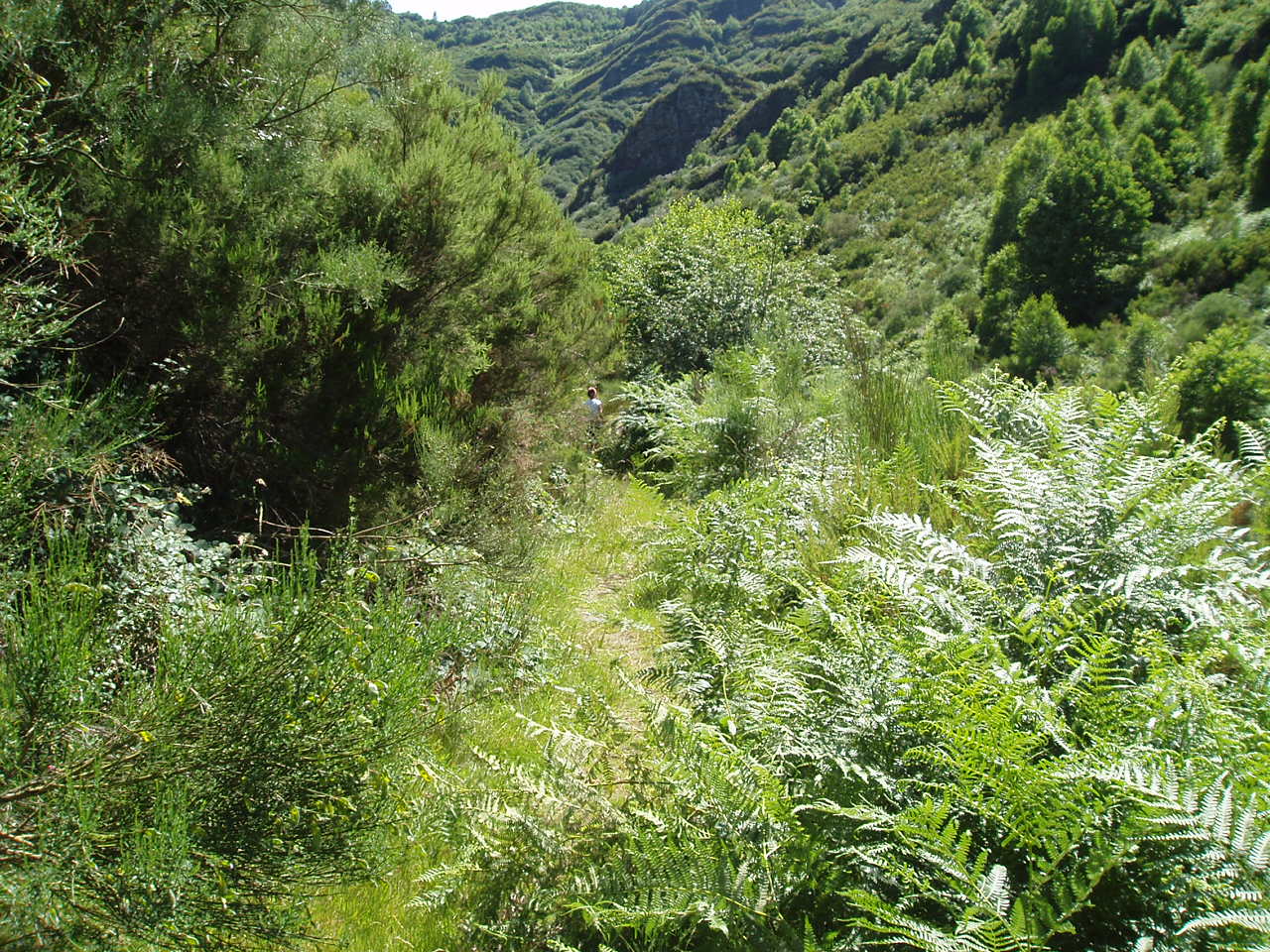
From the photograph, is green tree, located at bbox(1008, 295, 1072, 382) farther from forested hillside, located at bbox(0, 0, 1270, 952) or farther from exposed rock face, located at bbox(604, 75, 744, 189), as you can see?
exposed rock face, located at bbox(604, 75, 744, 189)

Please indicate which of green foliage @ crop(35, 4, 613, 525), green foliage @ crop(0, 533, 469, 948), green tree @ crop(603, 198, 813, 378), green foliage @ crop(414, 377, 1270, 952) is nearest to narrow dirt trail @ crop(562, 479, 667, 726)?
green foliage @ crop(414, 377, 1270, 952)

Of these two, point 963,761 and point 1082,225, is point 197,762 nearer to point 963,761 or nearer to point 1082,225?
point 963,761

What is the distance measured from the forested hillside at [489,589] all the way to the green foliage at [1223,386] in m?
0.03

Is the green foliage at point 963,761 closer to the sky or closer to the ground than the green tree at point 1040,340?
closer to the ground

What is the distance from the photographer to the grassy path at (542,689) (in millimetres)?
2135

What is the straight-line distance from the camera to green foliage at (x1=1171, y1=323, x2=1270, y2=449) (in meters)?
4.68

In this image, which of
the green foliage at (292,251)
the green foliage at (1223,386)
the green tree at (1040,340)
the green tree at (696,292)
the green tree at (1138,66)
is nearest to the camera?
the green foliage at (292,251)

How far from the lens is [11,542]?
1812 millimetres

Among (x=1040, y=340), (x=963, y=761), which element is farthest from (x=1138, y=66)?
(x=963, y=761)

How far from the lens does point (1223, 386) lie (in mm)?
4801

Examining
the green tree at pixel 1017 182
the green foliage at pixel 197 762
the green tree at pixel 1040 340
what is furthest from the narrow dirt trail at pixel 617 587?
the green tree at pixel 1017 182

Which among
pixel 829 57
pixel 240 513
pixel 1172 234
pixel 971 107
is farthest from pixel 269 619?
pixel 829 57

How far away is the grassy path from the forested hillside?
0.02 m

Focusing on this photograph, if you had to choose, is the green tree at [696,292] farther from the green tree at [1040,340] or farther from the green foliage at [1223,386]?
the green tree at [1040,340]
